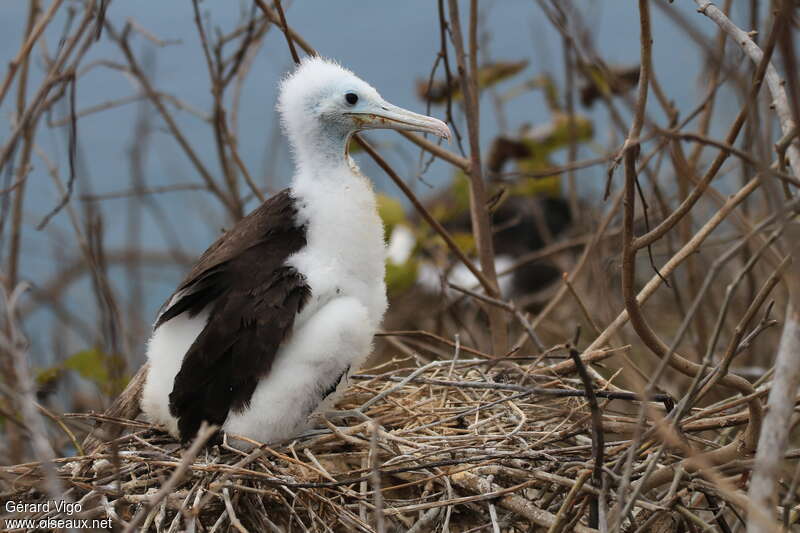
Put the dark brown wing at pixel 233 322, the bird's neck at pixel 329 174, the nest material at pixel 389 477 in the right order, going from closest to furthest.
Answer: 1. the nest material at pixel 389 477
2. the dark brown wing at pixel 233 322
3. the bird's neck at pixel 329 174

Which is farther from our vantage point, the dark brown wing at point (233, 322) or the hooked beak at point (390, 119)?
the hooked beak at point (390, 119)

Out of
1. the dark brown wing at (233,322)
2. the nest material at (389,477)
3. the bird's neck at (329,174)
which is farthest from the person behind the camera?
the bird's neck at (329,174)

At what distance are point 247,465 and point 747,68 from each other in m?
1.84

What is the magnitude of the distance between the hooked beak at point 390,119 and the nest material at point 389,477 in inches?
28.2

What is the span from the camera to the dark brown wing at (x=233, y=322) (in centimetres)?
228

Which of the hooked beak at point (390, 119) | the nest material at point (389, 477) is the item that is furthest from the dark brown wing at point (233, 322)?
the hooked beak at point (390, 119)

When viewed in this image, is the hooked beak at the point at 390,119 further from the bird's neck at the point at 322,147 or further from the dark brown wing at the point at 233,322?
the dark brown wing at the point at 233,322

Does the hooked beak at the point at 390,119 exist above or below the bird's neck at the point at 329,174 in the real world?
above

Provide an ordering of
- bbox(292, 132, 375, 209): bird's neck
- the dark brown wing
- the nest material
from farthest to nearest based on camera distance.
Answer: bbox(292, 132, 375, 209): bird's neck
the dark brown wing
the nest material

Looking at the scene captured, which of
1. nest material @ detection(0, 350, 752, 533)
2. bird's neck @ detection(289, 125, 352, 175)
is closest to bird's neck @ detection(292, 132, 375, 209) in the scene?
bird's neck @ detection(289, 125, 352, 175)

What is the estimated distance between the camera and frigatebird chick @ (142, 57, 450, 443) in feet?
7.47

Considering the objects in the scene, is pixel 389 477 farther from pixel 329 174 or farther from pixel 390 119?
pixel 390 119

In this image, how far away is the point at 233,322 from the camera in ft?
7.49

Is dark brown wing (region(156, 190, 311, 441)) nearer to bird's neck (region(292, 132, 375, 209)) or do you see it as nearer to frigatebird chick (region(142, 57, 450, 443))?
frigatebird chick (region(142, 57, 450, 443))
